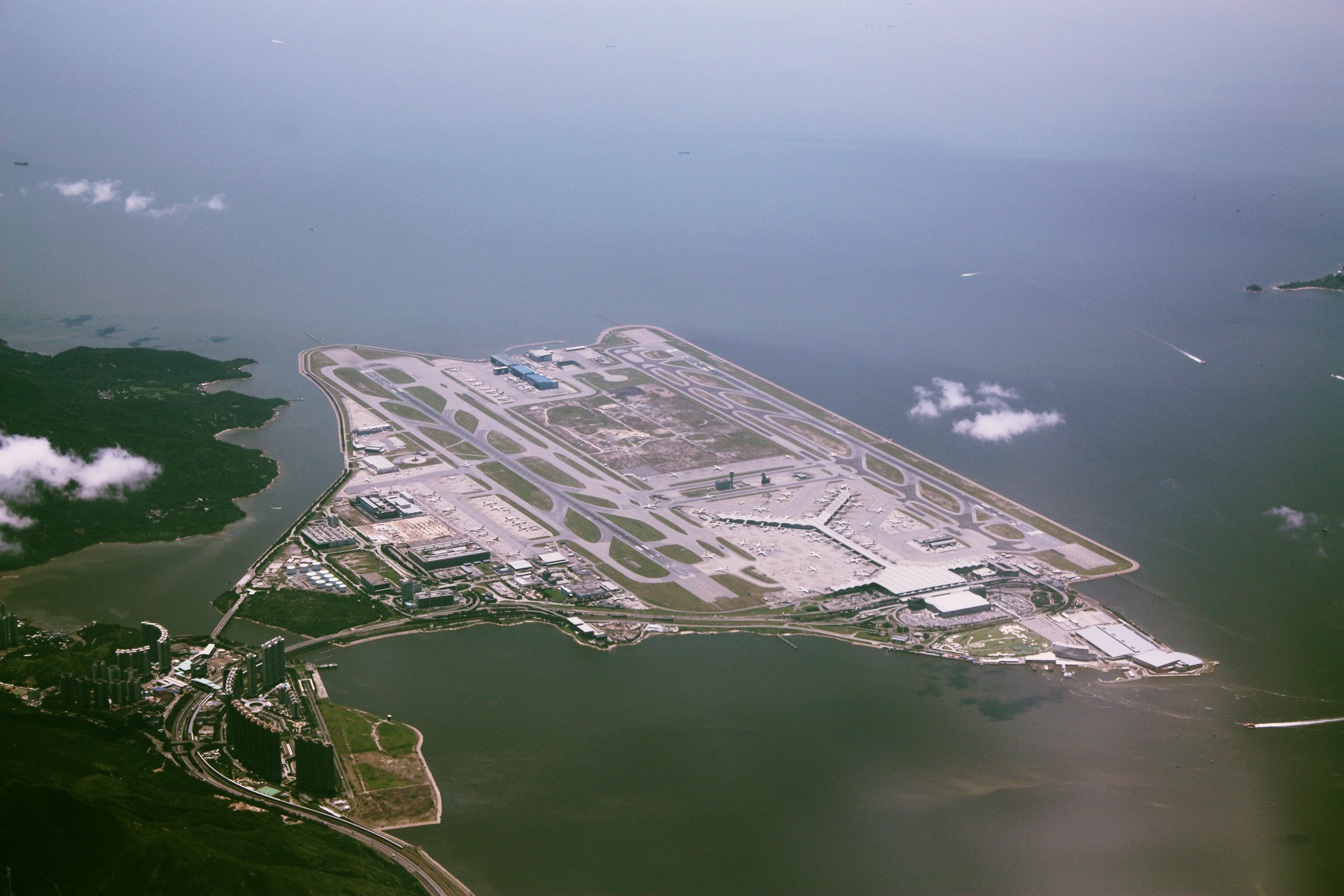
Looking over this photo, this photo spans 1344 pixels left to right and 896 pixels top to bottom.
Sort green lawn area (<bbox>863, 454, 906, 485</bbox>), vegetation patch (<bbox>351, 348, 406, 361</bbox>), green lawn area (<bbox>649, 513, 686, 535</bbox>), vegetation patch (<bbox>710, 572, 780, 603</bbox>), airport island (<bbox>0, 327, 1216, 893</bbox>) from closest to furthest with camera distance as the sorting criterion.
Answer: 1. airport island (<bbox>0, 327, 1216, 893</bbox>)
2. vegetation patch (<bbox>710, 572, 780, 603</bbox>)
3. green lawn area (<bbox>649, 513, 686, 535</bbox>)
4. green lawn area (<bbox>863, 454, 906, 485</bbox>)
5. vegetation patch (<bbox>351, 348, 406, 361</bbox>)

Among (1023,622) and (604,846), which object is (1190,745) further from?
(604,846)

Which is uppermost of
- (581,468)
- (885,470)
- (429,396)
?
(429,396)

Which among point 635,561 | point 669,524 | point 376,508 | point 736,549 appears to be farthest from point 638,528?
point 376,508

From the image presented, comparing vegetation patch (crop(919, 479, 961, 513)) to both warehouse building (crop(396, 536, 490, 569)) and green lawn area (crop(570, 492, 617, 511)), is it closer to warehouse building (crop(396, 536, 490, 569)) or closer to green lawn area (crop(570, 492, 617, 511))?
green lawn area (crop(570, 492, 617, 511))

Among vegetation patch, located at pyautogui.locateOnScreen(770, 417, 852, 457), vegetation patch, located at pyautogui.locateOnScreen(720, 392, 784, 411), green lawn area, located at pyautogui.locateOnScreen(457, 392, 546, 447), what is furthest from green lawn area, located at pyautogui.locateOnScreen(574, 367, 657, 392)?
vegetation patch, located at pyautogui.locateOnScreen(770, 417, 852, 457)

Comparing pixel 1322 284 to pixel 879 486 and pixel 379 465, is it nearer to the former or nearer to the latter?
pixel 879 486
